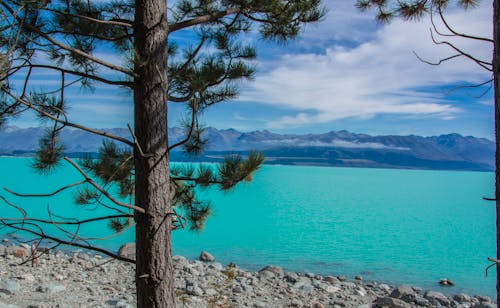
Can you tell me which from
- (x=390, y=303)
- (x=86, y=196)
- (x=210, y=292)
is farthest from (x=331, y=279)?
(x=86, y=196)

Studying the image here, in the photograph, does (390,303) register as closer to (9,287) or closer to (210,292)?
(210,292)

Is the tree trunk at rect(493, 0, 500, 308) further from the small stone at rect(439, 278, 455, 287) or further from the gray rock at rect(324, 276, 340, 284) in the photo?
the small stone at rect(439, 278, 455, 287)

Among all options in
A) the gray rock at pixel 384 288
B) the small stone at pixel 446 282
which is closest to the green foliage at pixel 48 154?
the gray rock at pixel 384 288

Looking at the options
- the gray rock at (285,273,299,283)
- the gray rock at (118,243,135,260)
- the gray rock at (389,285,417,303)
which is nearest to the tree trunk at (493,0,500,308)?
the gray rock at (389,285,417,303)

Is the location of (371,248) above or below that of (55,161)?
below

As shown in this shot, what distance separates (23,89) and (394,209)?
28620 mm

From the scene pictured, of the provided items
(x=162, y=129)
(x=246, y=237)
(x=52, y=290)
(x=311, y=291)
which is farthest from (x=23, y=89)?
(x=246, y=237)

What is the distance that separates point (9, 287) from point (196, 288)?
9.21ft

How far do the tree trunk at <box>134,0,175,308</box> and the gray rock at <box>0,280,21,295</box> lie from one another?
420cm

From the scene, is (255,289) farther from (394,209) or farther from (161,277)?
(394,209)

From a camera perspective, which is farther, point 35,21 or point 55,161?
point 55,161

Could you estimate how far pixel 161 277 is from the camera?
3.04 metres

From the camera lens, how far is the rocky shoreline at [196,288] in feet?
21.2

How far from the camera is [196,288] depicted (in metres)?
7.41
